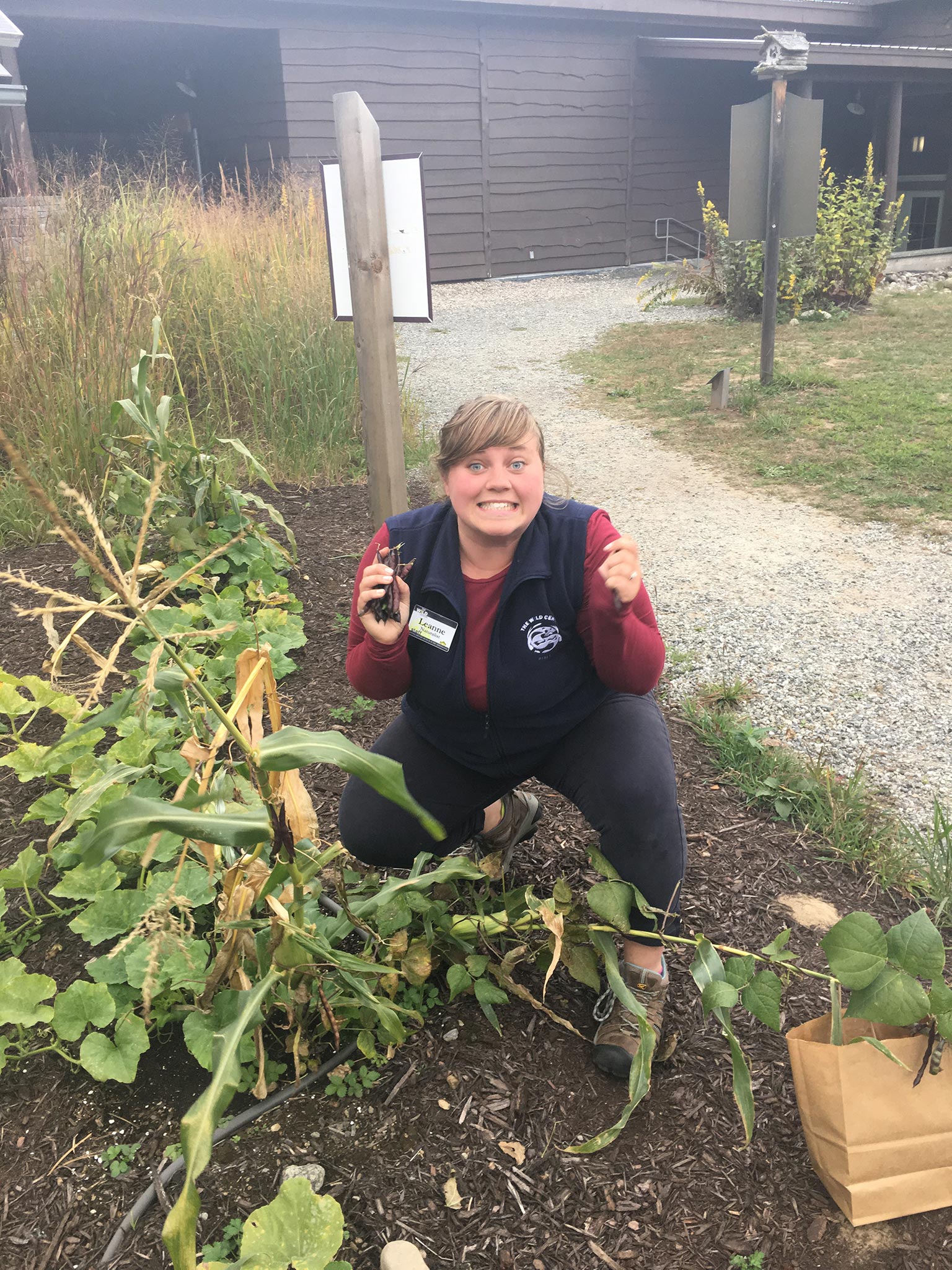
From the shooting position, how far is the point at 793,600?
405 centimetres

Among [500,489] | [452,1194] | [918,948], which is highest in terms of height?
[500,489]

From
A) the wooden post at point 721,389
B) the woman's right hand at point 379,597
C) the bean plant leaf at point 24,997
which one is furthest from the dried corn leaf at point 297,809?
the wooden post at point 721,389

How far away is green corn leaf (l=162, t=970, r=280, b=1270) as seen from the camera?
1.08 meters

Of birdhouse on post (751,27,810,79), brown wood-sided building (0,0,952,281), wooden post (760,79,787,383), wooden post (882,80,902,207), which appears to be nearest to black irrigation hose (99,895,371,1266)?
wooden post (760,79,787,383)

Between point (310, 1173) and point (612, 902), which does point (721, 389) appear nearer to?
point (612, 902)

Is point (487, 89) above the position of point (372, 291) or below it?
above

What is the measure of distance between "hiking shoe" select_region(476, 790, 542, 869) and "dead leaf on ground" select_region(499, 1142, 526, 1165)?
2.36ft

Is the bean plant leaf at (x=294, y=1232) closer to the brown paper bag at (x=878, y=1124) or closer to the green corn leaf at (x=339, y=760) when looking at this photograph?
the green corn leaf at (x=339, y=760)

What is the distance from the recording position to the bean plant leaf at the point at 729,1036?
1.42m

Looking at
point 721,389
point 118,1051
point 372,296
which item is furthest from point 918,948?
point 721,389

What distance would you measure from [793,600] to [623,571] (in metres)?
2.62

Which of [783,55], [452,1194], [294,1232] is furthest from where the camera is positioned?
[783,55]

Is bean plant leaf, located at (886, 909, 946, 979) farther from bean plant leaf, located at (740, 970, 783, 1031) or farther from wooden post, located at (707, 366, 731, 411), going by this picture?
wooden post, located at (707, 366, 731, 411)

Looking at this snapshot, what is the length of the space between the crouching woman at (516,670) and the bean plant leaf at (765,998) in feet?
0.78
